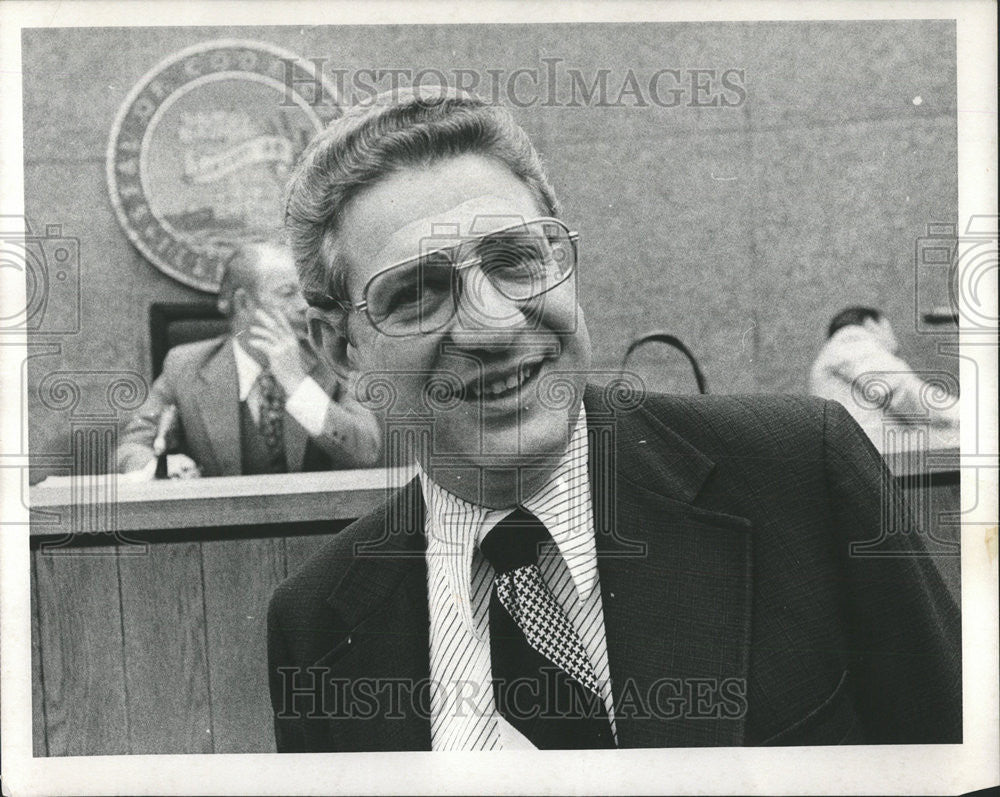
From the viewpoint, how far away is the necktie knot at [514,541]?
8.48 ft

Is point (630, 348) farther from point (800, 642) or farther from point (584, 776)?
point (584, 776)

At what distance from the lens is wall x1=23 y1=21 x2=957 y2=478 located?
2.65 metres

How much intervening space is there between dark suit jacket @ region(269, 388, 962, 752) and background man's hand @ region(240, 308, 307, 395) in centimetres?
39

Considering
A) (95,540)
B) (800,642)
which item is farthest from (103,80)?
(800,642)

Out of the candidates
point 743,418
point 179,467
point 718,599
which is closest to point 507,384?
point 743,418

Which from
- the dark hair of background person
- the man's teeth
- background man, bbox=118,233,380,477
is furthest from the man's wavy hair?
the dark hair of background person

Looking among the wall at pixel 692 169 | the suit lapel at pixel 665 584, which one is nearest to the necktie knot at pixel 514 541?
the suit lapel at pixel 665 584

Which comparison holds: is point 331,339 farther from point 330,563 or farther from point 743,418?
point 743,418

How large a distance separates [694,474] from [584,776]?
0.79 m

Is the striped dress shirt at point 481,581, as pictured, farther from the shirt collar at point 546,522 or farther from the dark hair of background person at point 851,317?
the dark hair of background person at point 851,317

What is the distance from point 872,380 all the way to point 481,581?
1.07 meters

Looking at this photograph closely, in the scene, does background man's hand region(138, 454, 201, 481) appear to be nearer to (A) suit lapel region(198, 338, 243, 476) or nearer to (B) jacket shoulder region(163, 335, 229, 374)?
(A) suit lapel region(198, 338, 243, 476)

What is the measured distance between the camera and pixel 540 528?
2.60 metres

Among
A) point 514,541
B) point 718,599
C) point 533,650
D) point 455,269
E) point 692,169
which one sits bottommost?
point 533,650
